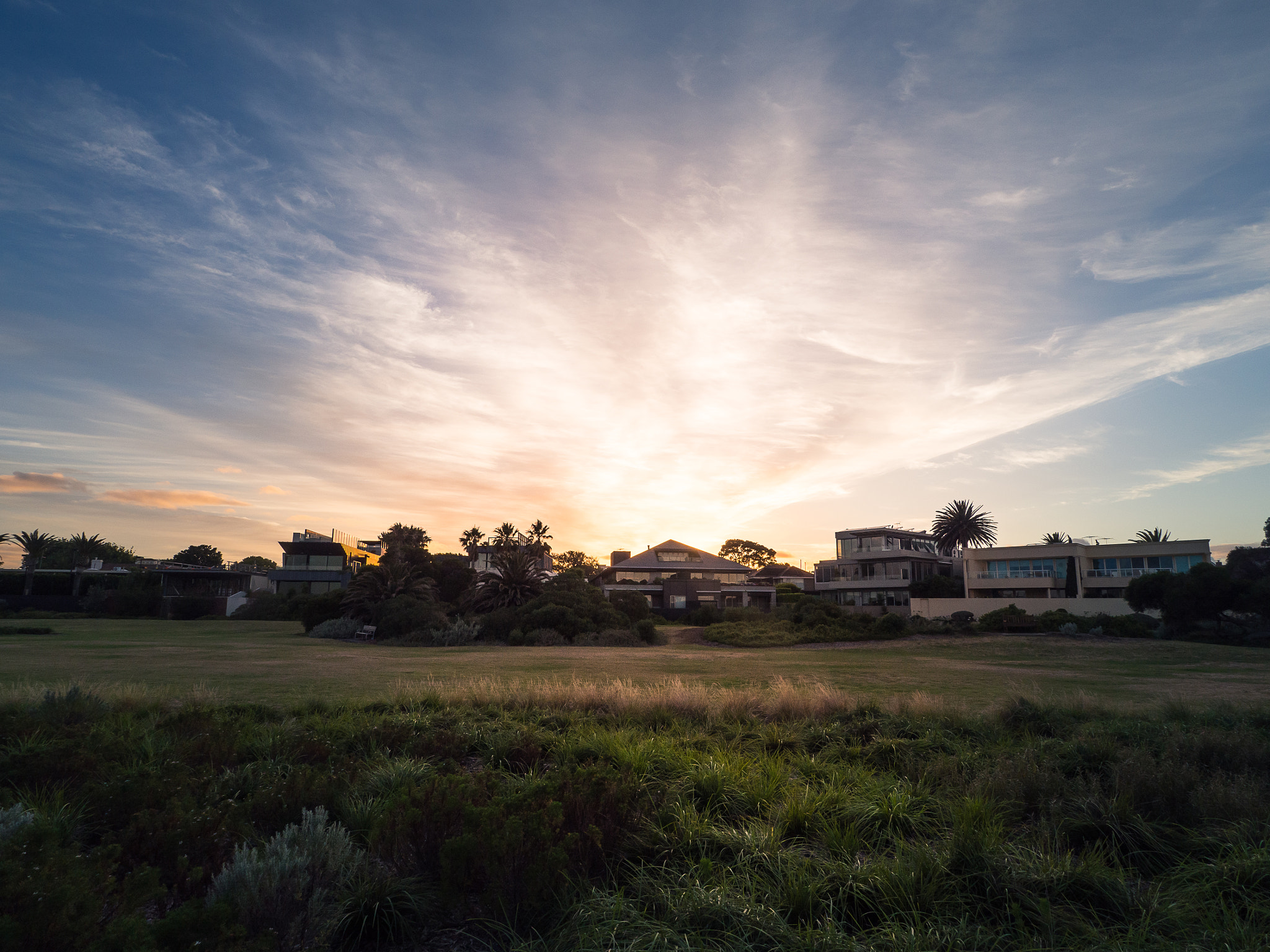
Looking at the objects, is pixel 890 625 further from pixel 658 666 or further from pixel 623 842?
pixel 623 842

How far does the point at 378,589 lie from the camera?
4881 centimetres

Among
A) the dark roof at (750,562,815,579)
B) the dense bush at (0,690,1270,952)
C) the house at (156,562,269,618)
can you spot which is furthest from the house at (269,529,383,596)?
the dense bush at (0,690,1270,952)

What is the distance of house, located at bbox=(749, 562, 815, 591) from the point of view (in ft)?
310

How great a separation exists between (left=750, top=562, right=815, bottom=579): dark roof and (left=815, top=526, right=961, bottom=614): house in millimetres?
21154

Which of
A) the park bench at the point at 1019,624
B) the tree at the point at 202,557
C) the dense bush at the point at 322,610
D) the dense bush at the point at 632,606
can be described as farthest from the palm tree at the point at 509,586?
the tree at the point at 202,557

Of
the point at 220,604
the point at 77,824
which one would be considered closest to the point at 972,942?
the point at 77,824

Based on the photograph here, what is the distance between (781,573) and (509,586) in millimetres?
68904

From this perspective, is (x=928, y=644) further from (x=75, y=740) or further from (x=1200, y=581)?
(x=75, y=740)

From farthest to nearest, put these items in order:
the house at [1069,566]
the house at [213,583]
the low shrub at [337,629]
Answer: the house at [213,583] < the house at [1069,566] < the low shrub at [337,629]

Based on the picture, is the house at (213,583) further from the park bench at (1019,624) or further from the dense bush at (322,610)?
the park bench at (1019,624)

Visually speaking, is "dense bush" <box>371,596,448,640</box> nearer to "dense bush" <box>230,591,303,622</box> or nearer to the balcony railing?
"dense bush" <box>230,591,303,622</box>

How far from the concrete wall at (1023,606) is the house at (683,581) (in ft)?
54.4

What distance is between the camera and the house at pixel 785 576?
9444 cm

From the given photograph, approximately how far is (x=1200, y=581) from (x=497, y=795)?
47345 millimetres
